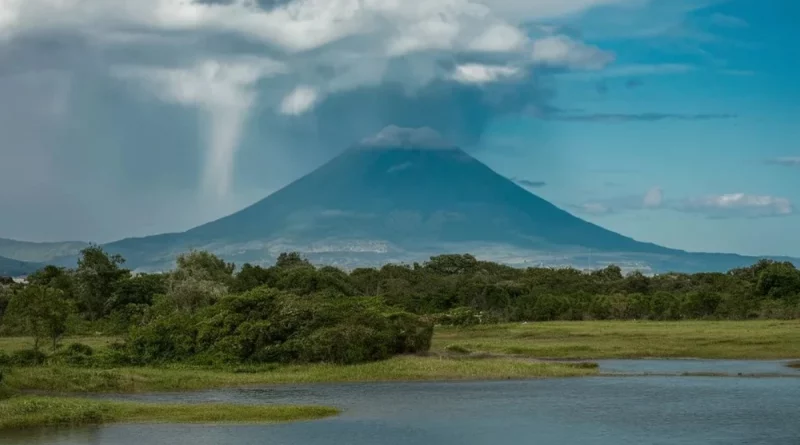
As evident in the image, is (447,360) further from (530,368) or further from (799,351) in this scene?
(799,351)

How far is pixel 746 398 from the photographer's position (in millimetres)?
39062

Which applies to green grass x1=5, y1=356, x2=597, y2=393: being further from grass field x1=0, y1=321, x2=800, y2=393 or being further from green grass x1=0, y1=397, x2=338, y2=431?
green grass x1=0, y1=397, x2=338, y2=431

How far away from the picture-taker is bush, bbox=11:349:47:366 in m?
47.7

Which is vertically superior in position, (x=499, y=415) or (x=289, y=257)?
(x=289, y=257)

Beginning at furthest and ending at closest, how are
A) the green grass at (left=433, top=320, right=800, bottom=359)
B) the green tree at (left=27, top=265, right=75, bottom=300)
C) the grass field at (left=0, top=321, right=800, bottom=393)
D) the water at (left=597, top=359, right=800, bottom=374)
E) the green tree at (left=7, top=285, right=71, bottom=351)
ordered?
the green tree at (left=27, top=265, right=75, bottom=300) < the green grass at (left=433, top=320, right=800, bottom=359) < the green tree at (left=7, top=285, right=71, bottom=351) < the water at (left=597, top=359, right=800, bottom=374) < the grass field at (left=0, top=321, right=800, bottom=393)

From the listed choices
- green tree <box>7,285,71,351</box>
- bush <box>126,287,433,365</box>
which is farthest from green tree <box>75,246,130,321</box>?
green tree <box>7,285,71,351</box>

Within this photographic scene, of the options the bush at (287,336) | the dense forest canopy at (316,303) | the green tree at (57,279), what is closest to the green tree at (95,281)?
the dense forest canopy at (316,303)

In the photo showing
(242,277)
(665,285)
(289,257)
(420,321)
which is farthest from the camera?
(289,257)

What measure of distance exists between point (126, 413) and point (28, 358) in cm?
1423

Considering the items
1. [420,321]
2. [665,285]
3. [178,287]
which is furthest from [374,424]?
[665,285]

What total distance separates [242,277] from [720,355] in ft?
149

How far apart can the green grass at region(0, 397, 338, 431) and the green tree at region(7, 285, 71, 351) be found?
11992 mm

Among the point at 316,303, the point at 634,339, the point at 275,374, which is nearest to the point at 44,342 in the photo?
the point at 275,374

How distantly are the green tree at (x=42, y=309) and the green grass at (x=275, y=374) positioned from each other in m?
4.50
